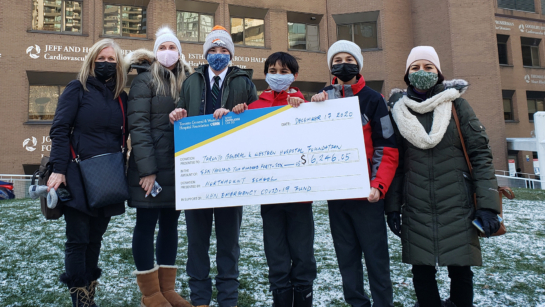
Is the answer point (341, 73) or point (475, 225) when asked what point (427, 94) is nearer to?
point (341, 73)

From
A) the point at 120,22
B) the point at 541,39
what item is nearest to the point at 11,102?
the point at 120,22

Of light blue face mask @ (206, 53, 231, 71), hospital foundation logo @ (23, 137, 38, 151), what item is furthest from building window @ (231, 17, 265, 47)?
light blue face mask @ (206, 53, 231, 71)

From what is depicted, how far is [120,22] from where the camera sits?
2039 cm

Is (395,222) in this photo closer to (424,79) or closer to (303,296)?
(303,296)

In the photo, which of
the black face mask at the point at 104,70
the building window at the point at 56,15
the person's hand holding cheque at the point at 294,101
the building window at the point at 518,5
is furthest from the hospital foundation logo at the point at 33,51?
the building window at the point at 518,5

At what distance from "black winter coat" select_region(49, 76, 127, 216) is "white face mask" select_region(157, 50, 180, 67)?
22.0 inches

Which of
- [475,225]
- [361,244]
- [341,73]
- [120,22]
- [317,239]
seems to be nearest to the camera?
[475,225]

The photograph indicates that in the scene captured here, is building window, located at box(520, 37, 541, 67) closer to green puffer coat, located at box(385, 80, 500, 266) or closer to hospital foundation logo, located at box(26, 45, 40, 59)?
green puffer coat, located at box(385, 80, 500, 266)

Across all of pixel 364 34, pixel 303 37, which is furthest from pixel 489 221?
pixel 364 34

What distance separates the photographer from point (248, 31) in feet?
75.2

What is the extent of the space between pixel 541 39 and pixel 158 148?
3708 cm

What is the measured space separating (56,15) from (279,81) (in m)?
21.3

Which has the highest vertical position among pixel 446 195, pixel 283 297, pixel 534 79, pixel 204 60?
pixel 534 79

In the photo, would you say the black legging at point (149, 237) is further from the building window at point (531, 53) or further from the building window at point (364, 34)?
the building window at point (531, 53)
